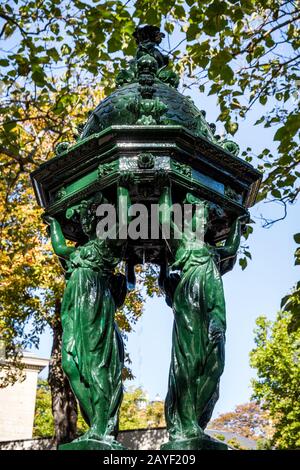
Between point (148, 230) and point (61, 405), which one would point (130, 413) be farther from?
point (148, 230)

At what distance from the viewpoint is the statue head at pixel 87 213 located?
3.91 metres

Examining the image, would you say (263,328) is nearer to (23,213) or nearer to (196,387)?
(23,213)

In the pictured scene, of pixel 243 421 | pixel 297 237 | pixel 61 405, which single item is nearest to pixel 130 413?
pixel 243 421

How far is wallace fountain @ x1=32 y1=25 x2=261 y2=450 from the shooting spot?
341cm

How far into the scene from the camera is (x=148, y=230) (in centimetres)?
401

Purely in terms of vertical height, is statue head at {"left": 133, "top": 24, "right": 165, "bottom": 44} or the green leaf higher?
statue head at {"left": 133, "top": 24, "right": 165, "bottom": 44}

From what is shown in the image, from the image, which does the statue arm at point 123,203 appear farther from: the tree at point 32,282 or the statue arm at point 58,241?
the tree at point 32,282

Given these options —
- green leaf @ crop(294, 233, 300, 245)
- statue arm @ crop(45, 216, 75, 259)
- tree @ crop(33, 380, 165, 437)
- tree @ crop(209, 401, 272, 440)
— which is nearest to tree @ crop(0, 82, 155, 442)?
green leaf @ crop(294, 233, 300, 245)

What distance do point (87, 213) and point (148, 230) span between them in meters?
0.40

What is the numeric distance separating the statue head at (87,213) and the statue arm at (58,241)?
15cm

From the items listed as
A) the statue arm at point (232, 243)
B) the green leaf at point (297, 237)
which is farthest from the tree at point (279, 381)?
the statue arm at point (232, 243)

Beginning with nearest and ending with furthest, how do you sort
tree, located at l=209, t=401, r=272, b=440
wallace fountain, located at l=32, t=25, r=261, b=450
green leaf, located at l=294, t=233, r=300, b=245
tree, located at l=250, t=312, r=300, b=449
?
wallace fountain, located at l=32, t=25, r=261, b=450, green leaf, located at l=294, t=233, r=300, b=245, tree, located at l=250, t=312, r=300, b=449, tree, located at l=209, t=401, r=272, b=440

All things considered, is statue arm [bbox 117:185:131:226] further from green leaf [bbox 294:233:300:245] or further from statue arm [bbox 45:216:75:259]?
green leaf [bbox 294:233:300:245]
